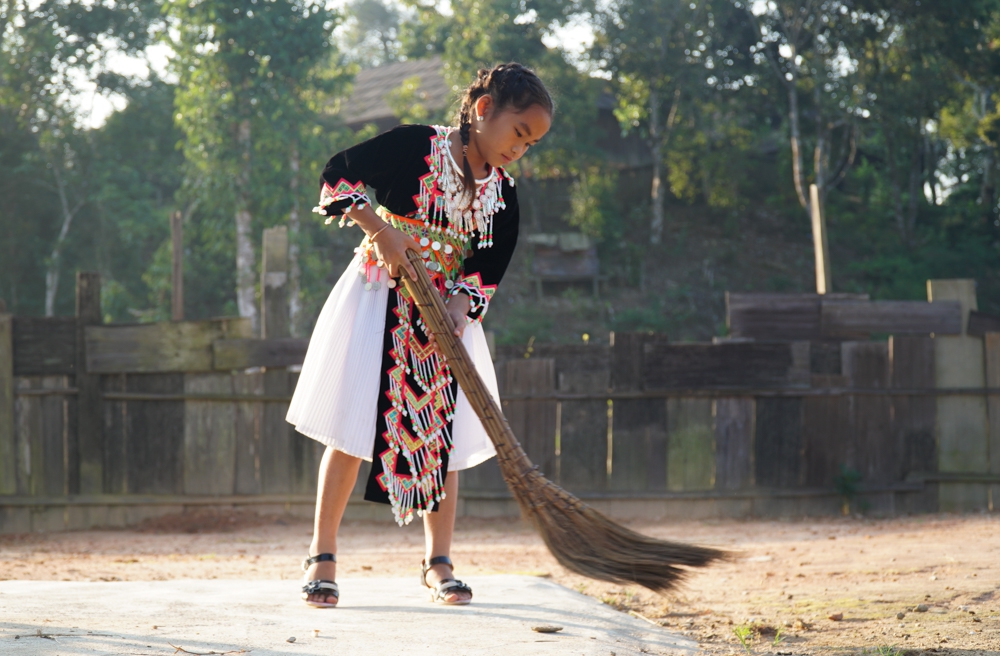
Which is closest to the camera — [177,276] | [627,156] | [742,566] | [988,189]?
[742,566]

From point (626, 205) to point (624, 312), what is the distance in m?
4.92

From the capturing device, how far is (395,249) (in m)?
2.77

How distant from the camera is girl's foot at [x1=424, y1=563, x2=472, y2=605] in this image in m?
2.84

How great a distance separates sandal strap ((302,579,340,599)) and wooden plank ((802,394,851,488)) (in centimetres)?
456

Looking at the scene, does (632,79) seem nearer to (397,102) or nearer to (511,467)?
(397,102)

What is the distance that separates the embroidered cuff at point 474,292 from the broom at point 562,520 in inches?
5.7

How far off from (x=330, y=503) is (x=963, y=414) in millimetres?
5309

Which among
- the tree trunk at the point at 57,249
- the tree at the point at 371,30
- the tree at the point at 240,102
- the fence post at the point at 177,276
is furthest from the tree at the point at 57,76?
the tree at the point at 371,30

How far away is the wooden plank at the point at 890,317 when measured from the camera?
6574 millimetres

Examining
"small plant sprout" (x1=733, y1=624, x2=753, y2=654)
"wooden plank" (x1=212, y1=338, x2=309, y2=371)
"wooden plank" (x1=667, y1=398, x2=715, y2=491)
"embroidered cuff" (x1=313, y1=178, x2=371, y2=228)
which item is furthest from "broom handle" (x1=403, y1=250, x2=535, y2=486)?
"wooden plank" (x1=667, y1=398, x2=715, y2=491)

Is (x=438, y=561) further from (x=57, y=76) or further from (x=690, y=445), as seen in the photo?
(x=57, y=76)

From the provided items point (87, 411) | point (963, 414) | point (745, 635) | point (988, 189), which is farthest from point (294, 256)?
point (988, 189)

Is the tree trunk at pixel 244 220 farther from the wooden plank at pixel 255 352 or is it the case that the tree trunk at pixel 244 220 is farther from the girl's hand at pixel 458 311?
the girl's hand at pixel 458 311

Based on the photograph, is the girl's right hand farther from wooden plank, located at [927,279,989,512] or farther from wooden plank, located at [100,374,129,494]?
wooden plank, located at [927,279,989,512]
